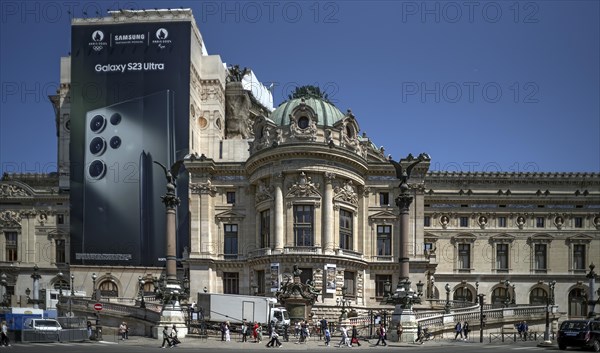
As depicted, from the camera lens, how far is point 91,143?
79.8 meters

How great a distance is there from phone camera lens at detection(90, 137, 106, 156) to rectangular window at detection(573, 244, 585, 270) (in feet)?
181

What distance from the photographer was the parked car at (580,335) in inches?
1490

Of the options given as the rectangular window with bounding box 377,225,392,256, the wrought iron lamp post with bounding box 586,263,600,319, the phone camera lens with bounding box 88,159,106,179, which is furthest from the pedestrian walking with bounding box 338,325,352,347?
the phone camera lens with bounding box 88,159,106,179

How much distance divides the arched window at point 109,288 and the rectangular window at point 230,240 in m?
15.1

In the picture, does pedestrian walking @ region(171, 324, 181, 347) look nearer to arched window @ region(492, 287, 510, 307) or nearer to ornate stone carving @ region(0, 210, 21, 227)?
ornate stone carving @ region(0, 210, 21, 227)

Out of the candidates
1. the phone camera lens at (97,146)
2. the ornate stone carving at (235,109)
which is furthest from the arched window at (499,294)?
the phone camera lens at (97,146)

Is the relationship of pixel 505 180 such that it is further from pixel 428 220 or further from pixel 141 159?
pixel 141 159

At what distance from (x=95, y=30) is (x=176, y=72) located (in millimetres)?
10809

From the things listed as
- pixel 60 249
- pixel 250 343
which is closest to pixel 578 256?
pixel 250 343

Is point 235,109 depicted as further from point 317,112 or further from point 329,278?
point 329,278

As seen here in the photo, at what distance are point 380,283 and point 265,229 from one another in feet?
41.1

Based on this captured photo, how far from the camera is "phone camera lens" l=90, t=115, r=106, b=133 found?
79750 mm

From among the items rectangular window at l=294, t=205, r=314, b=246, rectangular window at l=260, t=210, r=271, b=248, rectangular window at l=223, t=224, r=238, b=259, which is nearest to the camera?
rectangular window at l=294, t=205, r=314, b=246

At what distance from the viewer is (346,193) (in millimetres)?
67500
